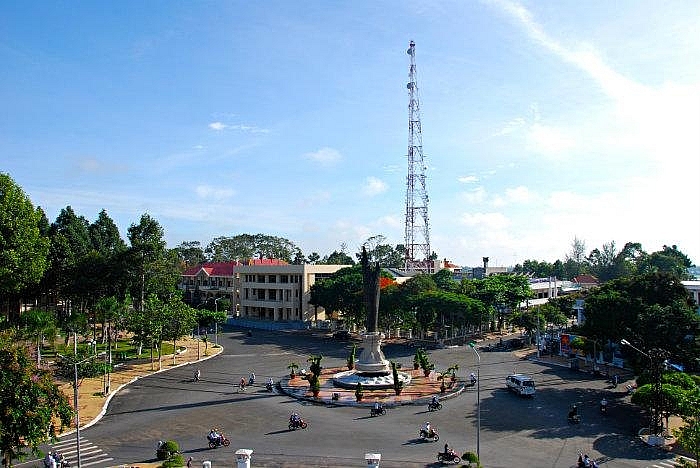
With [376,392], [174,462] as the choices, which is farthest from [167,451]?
[376,392]

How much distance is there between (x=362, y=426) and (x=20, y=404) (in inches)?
685

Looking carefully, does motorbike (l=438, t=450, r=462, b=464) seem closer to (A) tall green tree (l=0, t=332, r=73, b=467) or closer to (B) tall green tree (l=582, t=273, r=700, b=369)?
(A) tall green tree (l=0, t=332, r=73, b=467)

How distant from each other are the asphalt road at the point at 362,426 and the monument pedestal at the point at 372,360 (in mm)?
6361

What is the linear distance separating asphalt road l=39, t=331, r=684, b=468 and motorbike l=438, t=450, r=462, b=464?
67cm

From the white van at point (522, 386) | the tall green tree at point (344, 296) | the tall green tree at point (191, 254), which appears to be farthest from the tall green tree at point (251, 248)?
the white van at point (522, 386)

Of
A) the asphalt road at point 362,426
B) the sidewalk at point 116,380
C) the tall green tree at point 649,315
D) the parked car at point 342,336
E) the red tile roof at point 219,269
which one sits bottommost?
the asphalt road at point 362,426

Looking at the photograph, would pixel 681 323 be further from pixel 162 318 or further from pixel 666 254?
pixel 666 254

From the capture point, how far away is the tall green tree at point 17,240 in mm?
40688

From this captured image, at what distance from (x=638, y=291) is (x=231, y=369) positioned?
34994mm

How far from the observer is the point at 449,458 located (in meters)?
23.8

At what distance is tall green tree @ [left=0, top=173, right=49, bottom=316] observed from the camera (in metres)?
40.7

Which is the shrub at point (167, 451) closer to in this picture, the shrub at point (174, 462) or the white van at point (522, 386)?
the shrub at point (174, 462)

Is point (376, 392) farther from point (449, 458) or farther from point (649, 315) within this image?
point (649, 315)

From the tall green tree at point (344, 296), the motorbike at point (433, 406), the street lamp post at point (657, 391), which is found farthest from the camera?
the tall green tree at point (344, 296)
